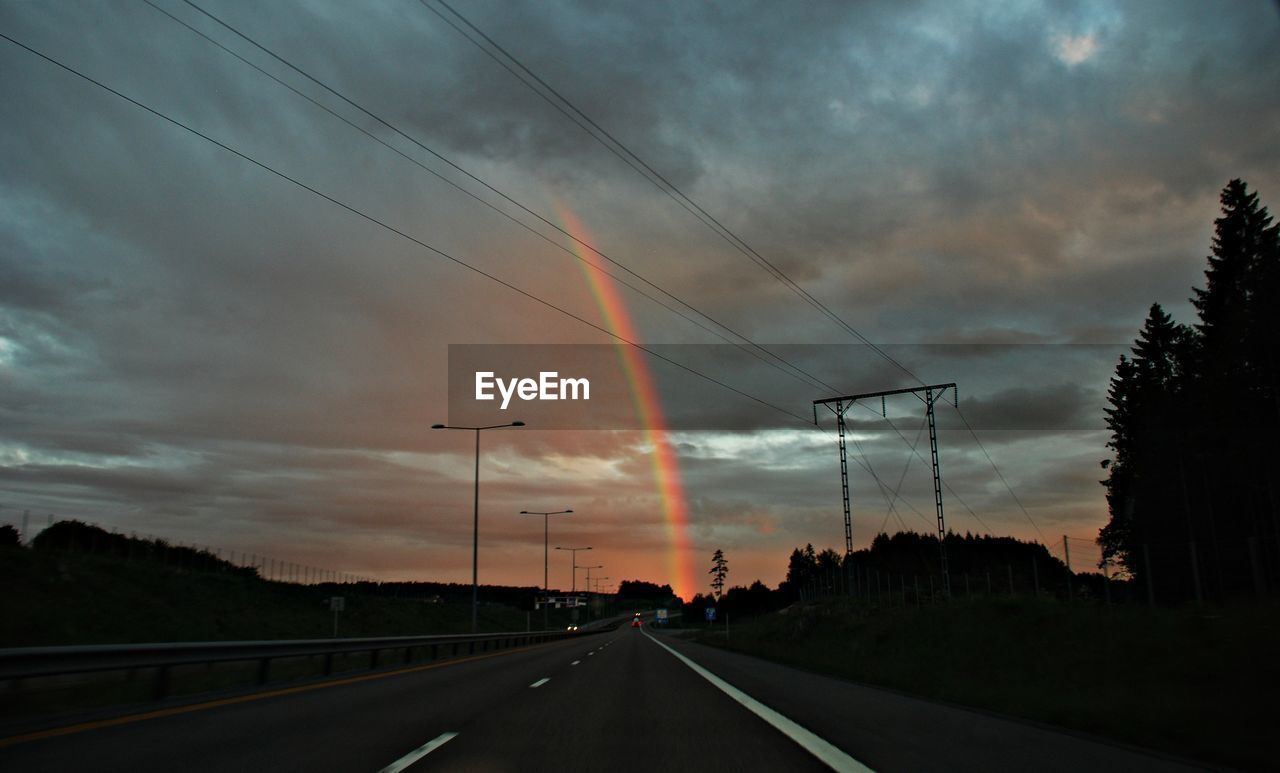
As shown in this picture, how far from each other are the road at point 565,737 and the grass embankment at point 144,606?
29280 mm

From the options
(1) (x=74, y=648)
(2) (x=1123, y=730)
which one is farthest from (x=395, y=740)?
(2) (x=1123, y=730)

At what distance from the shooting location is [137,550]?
65688 millimetres

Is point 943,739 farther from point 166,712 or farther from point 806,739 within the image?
point 166,712

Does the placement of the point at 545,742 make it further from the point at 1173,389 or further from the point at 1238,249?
the point at 1173,389

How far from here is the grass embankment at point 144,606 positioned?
130ft

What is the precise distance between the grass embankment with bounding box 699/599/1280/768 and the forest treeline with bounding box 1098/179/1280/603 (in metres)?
16.7

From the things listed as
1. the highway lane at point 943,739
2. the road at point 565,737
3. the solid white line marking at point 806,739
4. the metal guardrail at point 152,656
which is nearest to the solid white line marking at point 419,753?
the road at point 565,737

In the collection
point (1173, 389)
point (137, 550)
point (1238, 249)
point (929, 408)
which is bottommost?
point (137, 550)

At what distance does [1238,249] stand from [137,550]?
253 ft

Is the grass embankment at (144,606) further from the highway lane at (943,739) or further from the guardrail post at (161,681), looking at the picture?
the highway lane at (943,739)

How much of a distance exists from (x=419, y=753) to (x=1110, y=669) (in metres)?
14.5

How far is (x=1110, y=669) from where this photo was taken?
17.4 meters

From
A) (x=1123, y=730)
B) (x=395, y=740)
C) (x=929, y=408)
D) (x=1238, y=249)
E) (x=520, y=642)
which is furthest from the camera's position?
(x=520, y=642)

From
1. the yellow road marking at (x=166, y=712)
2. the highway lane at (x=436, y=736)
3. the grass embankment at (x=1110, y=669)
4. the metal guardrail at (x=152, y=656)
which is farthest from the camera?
the grass embankment at (x=1110, y=669)
